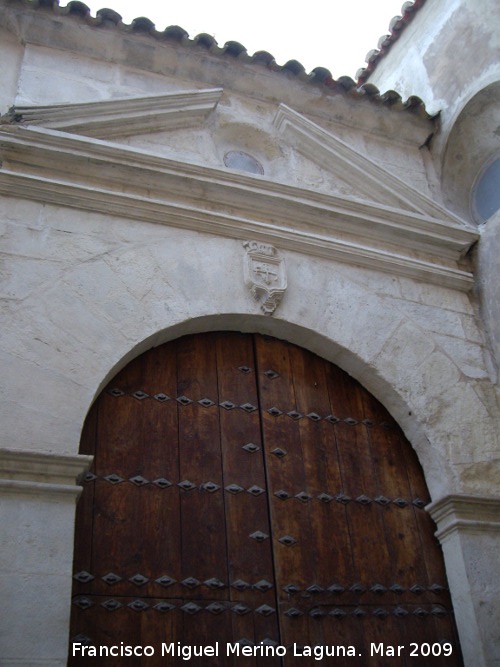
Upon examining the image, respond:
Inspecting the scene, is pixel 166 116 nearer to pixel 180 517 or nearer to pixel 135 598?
pixel 180 517

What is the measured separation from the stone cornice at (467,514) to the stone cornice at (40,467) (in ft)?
6.08

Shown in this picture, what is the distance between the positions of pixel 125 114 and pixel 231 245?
40.7 inches

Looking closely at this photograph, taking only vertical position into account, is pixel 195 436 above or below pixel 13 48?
below

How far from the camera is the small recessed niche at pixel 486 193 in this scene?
5238mm

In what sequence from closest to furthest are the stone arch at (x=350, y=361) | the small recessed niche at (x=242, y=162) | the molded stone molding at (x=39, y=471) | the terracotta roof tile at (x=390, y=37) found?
the molded stone molding at (x=39, y=471) → the stone arch at (x=350, y=361) → the small recessed niche at (x=242, y=162) → the terracotta roof tile at (x=390, y=37)

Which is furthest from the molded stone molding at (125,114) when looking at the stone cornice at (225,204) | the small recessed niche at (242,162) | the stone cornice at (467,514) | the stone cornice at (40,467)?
the stone cornice at (467,514)

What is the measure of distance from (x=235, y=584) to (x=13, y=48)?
341 centimetres

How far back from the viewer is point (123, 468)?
3518 millimetres

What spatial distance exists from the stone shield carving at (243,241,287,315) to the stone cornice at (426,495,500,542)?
4.48 feet

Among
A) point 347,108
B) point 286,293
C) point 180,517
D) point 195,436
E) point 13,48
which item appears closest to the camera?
point 180,517

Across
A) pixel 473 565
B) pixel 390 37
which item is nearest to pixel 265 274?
pixel 473 565

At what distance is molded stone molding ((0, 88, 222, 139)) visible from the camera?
4.18 metres

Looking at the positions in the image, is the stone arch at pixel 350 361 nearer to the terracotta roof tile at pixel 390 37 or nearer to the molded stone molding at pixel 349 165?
the molded stone molding at pixel 349 165

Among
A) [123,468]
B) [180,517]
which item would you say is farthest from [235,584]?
[123,468]
